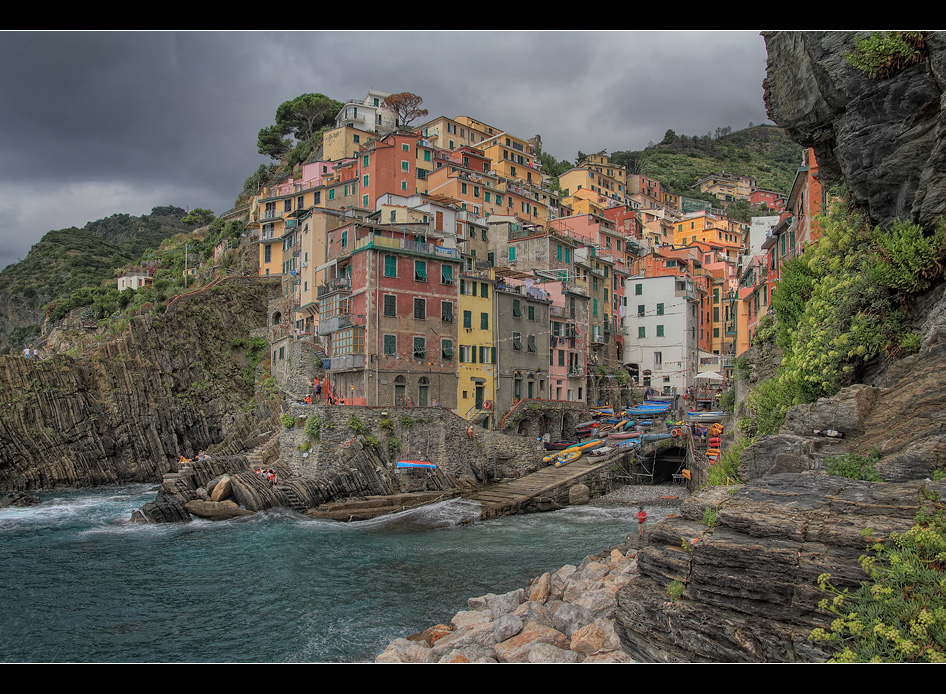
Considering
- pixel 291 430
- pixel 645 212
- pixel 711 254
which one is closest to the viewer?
pixel 291 430

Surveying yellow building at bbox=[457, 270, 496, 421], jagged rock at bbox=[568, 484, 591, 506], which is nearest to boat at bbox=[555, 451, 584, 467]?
jagged rock at bbox=[568, 484, 591, 506]

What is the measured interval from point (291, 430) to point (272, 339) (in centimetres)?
2402

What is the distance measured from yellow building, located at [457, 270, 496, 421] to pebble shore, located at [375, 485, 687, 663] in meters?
25.5

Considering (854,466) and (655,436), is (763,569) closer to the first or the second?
(854,466)

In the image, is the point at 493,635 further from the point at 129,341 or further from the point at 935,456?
the point at 129,341

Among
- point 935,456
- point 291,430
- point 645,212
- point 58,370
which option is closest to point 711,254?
point 645,212

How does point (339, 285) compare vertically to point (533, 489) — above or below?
above

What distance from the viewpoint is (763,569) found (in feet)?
32.8

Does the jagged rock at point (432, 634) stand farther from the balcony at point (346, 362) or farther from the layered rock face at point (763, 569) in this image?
the balcony at point (346, 362)

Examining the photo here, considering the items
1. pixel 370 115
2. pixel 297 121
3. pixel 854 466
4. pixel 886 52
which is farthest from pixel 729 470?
pixel 297 121

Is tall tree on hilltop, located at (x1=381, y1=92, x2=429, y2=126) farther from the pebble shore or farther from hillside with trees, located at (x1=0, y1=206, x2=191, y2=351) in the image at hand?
the pebble shore

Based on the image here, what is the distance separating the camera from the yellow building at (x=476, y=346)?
1769 inches

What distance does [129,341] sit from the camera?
56.5 meters

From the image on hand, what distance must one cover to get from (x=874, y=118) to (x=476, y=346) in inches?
1295
